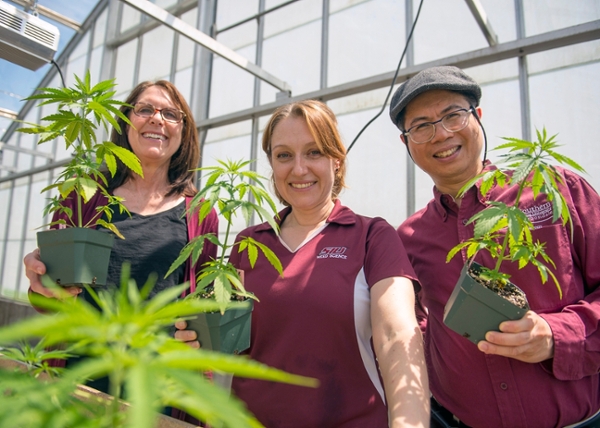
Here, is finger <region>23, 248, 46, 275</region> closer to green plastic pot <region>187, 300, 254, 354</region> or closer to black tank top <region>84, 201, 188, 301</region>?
black tank top <region>84, 201, 188, 301</region>

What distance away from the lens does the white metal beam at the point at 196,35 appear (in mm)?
2410

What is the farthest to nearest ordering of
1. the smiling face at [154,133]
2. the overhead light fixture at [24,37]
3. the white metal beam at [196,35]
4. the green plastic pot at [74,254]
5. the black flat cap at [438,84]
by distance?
the white metal beam at [196,35] → the overhead light fixture at [24,37] → the smiling face at [154,133] → the black flat cap at [438,84] → the green plastic pot at [74,254]

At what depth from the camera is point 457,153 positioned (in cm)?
117

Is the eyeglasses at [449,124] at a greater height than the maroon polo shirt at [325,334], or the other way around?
the eyeglasses at [449,124]

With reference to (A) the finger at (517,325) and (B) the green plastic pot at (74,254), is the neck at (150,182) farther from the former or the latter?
(A) the finger at (517,325)

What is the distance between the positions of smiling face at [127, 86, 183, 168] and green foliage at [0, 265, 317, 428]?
106 cm

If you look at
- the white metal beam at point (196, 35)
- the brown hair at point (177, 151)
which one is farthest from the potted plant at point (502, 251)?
the white metal beam at point (196, 35)

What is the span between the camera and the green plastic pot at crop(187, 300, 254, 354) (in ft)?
2.51

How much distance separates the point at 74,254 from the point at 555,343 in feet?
3.41

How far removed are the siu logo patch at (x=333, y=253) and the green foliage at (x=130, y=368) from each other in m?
0.76

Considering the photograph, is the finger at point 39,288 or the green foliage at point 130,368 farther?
the finger at point 39,288

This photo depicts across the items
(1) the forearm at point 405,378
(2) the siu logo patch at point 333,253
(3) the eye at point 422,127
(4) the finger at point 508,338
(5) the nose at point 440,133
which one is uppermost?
(3) the eye at point 422,127

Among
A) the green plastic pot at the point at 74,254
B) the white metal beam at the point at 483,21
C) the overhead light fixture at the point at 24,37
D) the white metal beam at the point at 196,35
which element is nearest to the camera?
the green plastic pot at the point at 74,254

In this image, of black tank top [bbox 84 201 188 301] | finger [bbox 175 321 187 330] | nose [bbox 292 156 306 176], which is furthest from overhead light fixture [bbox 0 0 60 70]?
finger [bbox 175 321 187 330]
